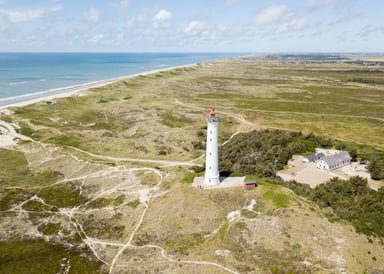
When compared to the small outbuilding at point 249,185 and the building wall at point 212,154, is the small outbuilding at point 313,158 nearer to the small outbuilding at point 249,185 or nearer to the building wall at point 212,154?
the small outbuilding at point 249,185

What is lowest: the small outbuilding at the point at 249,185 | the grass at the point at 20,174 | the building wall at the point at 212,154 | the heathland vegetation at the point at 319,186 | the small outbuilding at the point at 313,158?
the grass at the point at 20,174

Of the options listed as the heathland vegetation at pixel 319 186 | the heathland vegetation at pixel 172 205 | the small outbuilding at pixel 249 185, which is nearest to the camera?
the heathland vegetation at pixel 172 205

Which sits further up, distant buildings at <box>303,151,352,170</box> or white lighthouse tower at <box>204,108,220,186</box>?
white lighthouse tower at <box>204,108,220,186</box>

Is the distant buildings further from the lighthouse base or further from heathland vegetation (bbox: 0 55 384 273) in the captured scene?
the lighthouse base

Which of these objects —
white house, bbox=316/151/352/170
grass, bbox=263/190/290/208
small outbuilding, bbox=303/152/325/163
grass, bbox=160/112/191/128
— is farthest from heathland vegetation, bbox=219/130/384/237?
grass, bbox=160/112/191/128

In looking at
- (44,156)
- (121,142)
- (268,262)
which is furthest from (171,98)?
(268,262)

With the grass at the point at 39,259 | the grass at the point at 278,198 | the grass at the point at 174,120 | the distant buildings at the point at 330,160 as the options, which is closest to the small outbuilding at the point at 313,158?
the distant buildings at the point at 330,160
